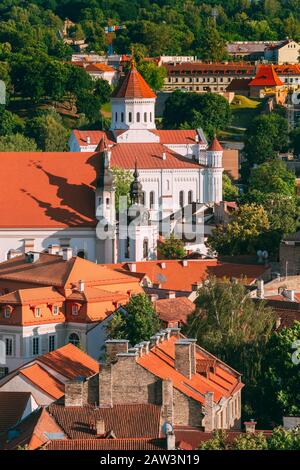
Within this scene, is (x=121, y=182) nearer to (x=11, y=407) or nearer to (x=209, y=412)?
(x=11, y=407)

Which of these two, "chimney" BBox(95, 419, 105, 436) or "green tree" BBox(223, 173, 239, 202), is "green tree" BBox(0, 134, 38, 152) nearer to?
"green tree" BBox(223, 173, 239, 202)

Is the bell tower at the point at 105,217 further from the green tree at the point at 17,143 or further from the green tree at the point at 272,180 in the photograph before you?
the green tree at the point at 17,143

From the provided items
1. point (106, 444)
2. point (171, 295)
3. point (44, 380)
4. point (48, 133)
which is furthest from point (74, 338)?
point (48, 133)

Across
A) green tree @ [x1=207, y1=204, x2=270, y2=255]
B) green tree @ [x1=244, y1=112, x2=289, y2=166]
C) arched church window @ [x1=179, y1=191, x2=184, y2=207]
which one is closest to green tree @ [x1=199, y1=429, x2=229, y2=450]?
green tree @ [x1=207, y1=204, x2=270, y2=255]

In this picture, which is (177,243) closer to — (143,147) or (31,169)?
(31,169)

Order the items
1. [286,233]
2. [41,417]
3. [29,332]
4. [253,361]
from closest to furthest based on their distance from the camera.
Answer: [41,417], [253,361], [29,332], [286,233]

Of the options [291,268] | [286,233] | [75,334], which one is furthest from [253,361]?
[286,233]
